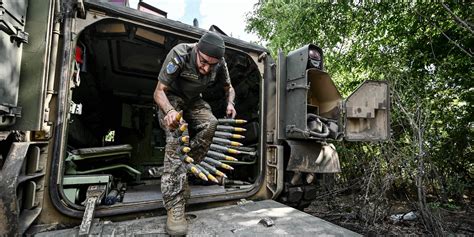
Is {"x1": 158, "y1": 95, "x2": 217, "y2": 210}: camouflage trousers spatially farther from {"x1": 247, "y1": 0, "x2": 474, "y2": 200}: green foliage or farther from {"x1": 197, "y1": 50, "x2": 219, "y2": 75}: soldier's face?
{"x1": 247, "y1": 0, "x2": 474, "y2": 200}: green foliage

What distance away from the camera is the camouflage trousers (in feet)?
5.28

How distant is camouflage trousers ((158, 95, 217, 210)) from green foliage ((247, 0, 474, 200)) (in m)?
2.20

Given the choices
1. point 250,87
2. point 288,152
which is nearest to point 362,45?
point 250,87

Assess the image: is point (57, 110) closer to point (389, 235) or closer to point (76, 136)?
point (76, 136)

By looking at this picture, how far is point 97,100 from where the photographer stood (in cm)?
400

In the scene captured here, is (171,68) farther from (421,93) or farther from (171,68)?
(421,93)

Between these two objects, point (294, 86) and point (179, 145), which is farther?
point (294, 86)

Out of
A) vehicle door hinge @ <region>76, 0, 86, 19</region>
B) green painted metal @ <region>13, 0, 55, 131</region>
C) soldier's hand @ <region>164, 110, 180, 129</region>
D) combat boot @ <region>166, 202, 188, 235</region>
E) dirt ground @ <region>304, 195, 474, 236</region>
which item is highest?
vehicle door hinge @ <region>76, 0, 86, 19</region>

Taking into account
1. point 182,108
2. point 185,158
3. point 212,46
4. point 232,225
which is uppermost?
point 212,46

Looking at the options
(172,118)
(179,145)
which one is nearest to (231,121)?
(179,145)

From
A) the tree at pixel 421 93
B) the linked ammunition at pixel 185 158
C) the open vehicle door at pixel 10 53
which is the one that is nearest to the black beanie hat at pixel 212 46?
the linked ammunition at pixel 185 158

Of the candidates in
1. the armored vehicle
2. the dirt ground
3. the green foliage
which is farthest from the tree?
the armored vehicle

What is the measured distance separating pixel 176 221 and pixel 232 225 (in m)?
0.38

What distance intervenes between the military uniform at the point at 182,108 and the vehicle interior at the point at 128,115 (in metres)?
0.40
